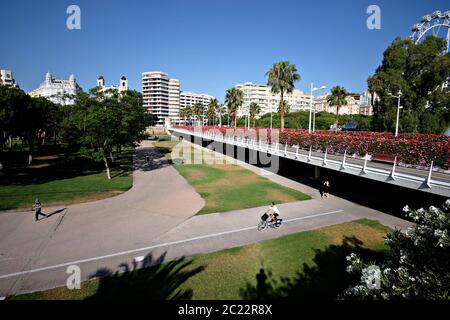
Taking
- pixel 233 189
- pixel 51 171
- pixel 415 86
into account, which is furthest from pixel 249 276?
pixel 415 86

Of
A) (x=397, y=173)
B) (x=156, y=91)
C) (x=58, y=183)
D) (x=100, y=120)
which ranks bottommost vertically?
(x=58, y=183)

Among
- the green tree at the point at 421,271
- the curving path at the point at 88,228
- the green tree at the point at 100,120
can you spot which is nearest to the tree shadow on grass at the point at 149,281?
the curving path at the point at 88,228

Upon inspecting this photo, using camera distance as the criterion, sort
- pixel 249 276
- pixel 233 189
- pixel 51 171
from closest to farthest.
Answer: pixel 249 276, pixel 233 189, pixel 51 171

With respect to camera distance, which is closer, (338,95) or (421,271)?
(421,271)

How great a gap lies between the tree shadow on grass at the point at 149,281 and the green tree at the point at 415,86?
129ft

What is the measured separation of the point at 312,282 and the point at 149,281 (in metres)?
6.39

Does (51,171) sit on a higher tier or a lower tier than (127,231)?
higher

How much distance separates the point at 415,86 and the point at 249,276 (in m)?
43.5

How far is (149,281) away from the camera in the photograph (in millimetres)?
10094

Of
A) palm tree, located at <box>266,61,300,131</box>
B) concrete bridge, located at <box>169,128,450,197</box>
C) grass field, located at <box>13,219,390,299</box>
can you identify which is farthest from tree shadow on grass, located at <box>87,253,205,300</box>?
palm tree, located at <box>266,61,300,131</box>

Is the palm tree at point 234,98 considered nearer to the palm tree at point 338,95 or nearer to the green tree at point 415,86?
the palm tree at point 338,95

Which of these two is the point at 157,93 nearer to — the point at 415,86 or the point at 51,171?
the point at 51,171

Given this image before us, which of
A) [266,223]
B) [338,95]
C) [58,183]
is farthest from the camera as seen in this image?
[338,95]
